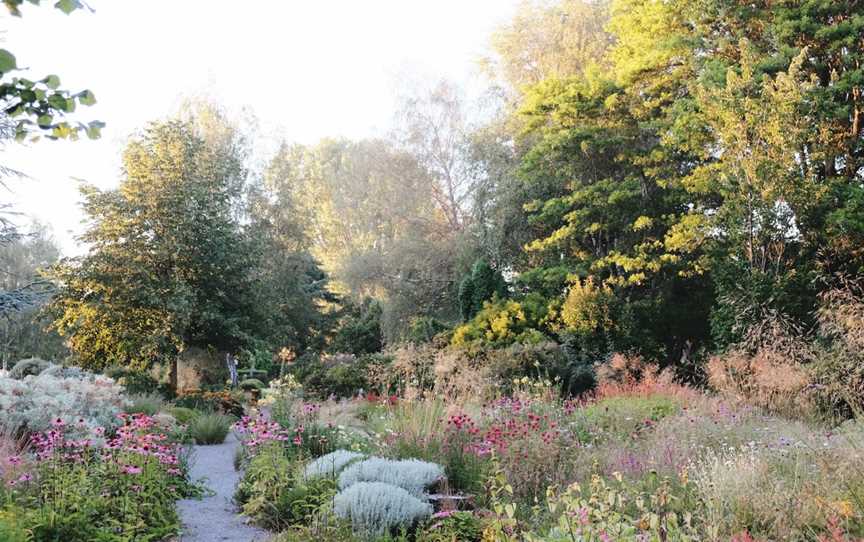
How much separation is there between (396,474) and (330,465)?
31.3 inches

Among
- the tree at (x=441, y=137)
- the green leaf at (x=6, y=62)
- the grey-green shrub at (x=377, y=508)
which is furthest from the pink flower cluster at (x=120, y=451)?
the tree at (x=441, y=137)

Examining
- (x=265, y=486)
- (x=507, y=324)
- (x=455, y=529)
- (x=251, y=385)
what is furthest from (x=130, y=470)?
(x=251, y=385)

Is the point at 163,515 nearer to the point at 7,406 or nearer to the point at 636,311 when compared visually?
the point at 7,406

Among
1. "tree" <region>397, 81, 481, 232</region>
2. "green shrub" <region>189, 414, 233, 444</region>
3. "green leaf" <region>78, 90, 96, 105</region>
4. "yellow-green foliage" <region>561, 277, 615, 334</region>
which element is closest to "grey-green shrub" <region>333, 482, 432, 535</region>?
"green leaf" <region>78, 90, 96, 105</region>

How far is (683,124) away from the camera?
54.8ft

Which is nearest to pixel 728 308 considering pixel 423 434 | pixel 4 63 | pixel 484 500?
pixel 423 434

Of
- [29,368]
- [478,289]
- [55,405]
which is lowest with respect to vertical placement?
[55,405]

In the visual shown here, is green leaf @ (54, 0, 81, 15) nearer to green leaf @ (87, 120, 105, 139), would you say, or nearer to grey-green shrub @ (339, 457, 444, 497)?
green leaf @ (87, 120, 105, 139)

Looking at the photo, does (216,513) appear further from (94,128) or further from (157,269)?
(157,269)

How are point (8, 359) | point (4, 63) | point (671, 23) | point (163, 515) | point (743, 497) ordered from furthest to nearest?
point (8, 359), point (671, 23), point (163, 515), point (743, 497), point (4, 63)

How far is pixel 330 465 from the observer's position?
6.18 meters

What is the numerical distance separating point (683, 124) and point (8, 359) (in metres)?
Result: 25.4

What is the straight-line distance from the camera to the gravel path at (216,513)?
17.7 ft

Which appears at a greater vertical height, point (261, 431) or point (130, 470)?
point (261, 431)
